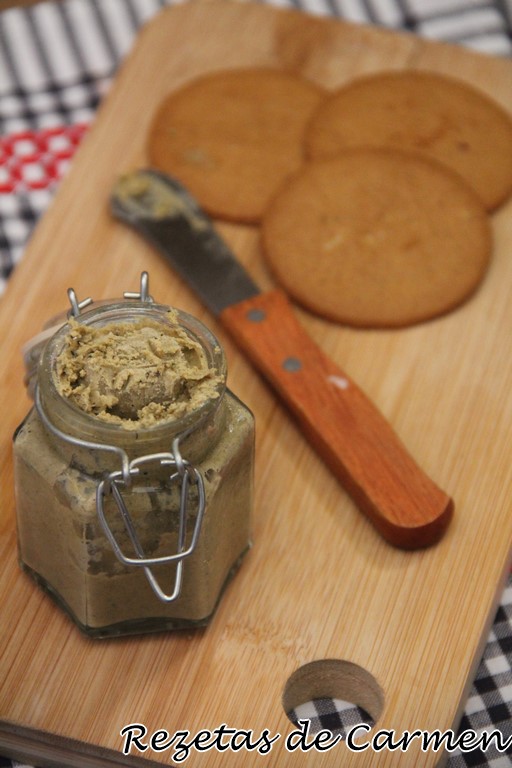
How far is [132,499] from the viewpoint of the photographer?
4.04ft

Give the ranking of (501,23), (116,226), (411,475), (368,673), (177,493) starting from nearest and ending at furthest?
1. (177,493)
2. (368,673)
3. (411,475)
4. (116,226)
5. (501,23)

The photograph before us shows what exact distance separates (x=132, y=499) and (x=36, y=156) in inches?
42.6

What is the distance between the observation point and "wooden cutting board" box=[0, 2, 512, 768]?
1335 mm

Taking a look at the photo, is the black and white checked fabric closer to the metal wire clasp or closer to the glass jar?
the glass jar

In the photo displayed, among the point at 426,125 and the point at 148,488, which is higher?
the point at 148,488

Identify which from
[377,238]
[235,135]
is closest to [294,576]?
[377,238]

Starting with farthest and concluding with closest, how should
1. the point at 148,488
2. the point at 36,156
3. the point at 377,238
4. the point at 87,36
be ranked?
1. the point at 87,36
2. the point at 36,156
3. the point at 377,238
4. the point at 148,488

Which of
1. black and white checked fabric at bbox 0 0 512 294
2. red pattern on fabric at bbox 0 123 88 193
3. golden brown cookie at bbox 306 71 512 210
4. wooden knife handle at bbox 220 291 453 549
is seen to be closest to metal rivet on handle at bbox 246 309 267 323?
wooden knife handle at bbox 220 291 453 549

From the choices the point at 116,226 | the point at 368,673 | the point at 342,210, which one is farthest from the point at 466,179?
the point at 368,673

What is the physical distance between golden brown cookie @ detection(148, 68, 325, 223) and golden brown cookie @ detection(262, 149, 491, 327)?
0.06 metres

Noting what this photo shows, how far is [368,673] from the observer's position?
1368 millimetres

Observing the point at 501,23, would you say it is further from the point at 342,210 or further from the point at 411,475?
the point at 411,475

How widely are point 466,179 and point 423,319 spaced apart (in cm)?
31

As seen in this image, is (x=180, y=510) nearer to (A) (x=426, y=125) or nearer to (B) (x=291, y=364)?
(B) (x=291, y=364)
